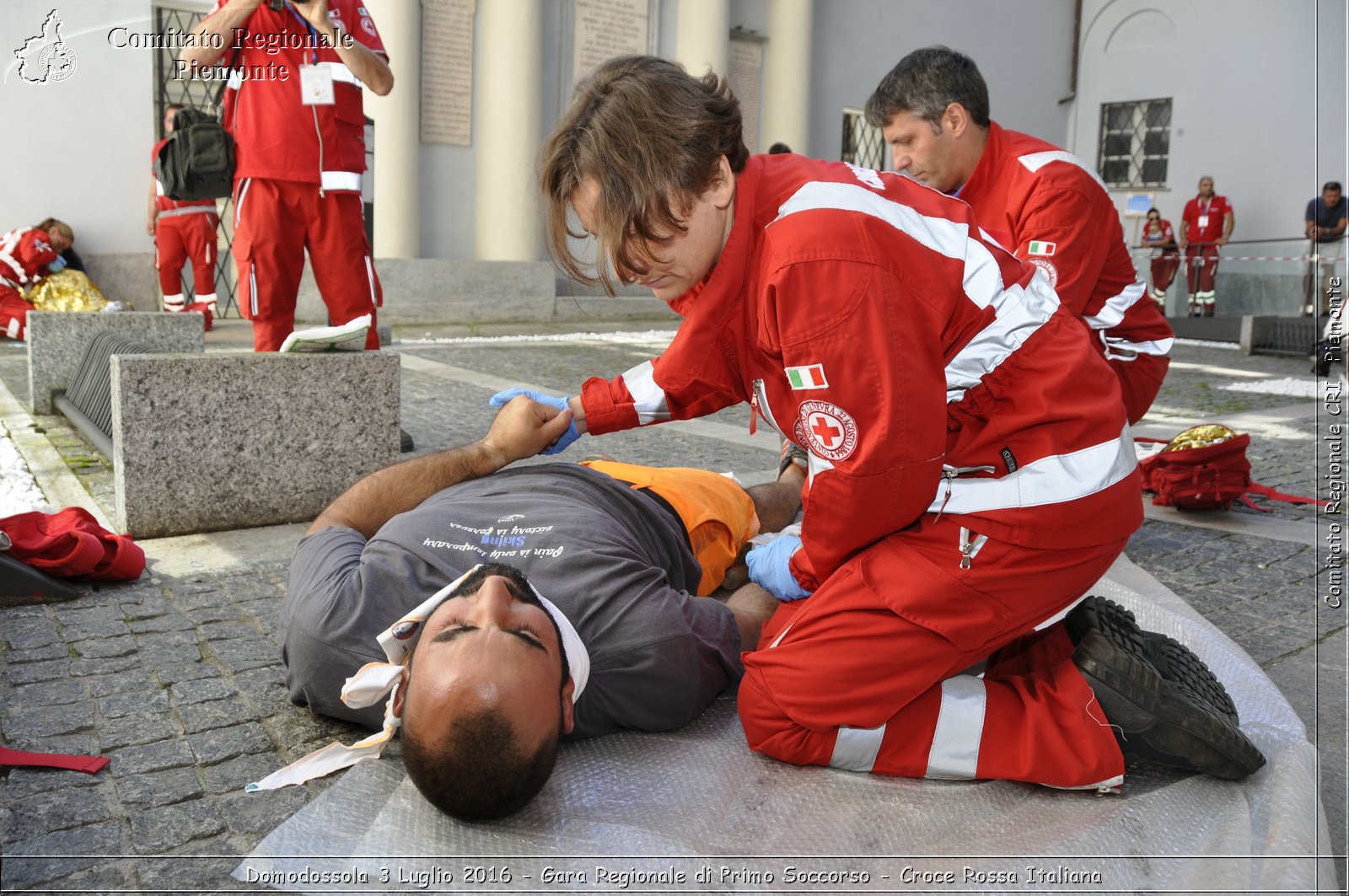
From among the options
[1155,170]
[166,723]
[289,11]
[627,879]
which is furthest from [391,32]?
[1155,170]

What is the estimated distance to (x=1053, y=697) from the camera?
6.61 feet

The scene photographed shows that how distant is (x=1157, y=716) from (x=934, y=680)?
1.26 ft

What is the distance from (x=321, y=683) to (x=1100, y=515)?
1.50 metres

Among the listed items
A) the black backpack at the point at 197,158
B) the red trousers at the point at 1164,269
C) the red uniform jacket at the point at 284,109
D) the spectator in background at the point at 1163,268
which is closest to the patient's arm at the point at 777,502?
the red uniform jacket at the point at 284,109

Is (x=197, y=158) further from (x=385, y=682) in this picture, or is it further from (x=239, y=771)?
(x=385, y=682)

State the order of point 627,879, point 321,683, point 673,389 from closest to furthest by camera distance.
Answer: point 627,879, point 321,683, point 673,389

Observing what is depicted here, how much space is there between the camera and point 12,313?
8508 millimetres

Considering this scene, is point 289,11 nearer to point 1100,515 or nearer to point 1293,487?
point 1100,515

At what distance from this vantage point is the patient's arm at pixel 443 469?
2.54 metres

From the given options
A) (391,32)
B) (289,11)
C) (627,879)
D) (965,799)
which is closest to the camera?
(627,879)

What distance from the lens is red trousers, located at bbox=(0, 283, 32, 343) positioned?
8484 millimetres

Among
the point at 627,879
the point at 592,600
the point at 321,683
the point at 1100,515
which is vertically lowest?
the point at 627,879

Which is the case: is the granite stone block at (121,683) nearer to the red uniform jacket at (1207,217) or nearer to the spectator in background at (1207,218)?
the spectator in background at (1207,218)

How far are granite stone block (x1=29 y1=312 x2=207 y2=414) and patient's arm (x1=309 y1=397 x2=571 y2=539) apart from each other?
335 cm
